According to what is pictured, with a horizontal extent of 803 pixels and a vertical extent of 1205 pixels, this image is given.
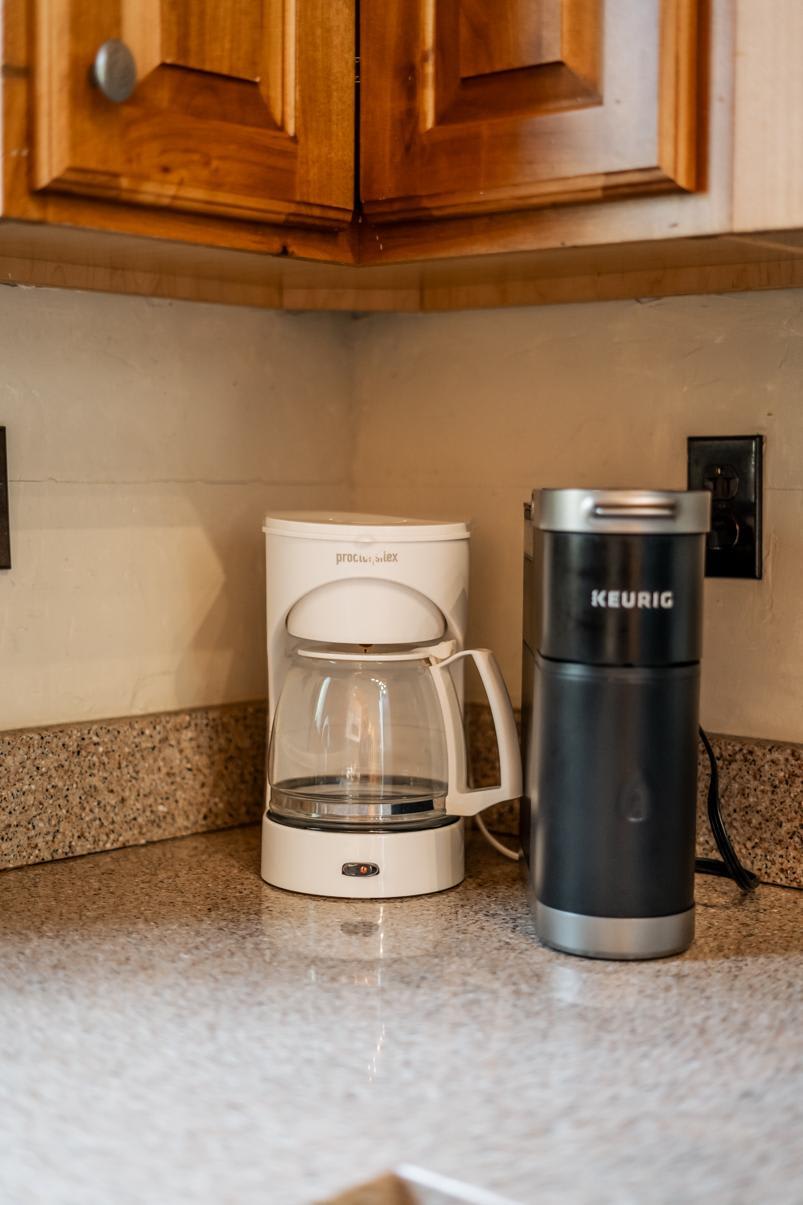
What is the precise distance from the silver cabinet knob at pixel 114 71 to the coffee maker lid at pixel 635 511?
388mm

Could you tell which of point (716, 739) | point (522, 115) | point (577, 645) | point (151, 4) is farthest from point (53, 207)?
point (716, 739)

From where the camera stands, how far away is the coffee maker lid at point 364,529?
3.72ft

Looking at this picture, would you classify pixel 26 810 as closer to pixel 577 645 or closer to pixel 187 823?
pixel 187 823

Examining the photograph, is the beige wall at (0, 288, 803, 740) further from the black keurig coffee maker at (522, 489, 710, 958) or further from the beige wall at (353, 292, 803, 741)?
the black keurig coffee maker at (522, 489, 710, 958)

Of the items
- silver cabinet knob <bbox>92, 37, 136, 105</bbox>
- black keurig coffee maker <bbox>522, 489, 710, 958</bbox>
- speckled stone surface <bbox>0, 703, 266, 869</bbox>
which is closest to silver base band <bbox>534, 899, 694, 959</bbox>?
black keurig coffee maker <bbox>522, 489, 710, 958</bbox>

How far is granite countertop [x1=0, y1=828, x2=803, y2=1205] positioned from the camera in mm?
678

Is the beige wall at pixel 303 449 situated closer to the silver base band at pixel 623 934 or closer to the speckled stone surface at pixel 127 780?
the speckled stone surface at pixel 127 780

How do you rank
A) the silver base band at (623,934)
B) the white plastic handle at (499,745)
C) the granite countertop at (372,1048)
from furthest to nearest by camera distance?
the white plastic handle at (499,745), the silver base band at (623,934), the granite countertop at (372,1048)

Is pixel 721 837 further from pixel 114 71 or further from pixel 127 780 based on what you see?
pixel 114 71

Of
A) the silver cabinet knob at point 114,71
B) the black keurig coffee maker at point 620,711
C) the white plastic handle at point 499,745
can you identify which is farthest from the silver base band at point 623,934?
the silver cabinet knob at point 114,71

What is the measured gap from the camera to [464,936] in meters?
1.05

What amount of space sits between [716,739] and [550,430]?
34 cm

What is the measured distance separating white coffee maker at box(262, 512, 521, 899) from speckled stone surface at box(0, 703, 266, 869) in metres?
0.15

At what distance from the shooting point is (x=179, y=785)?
1.33m
